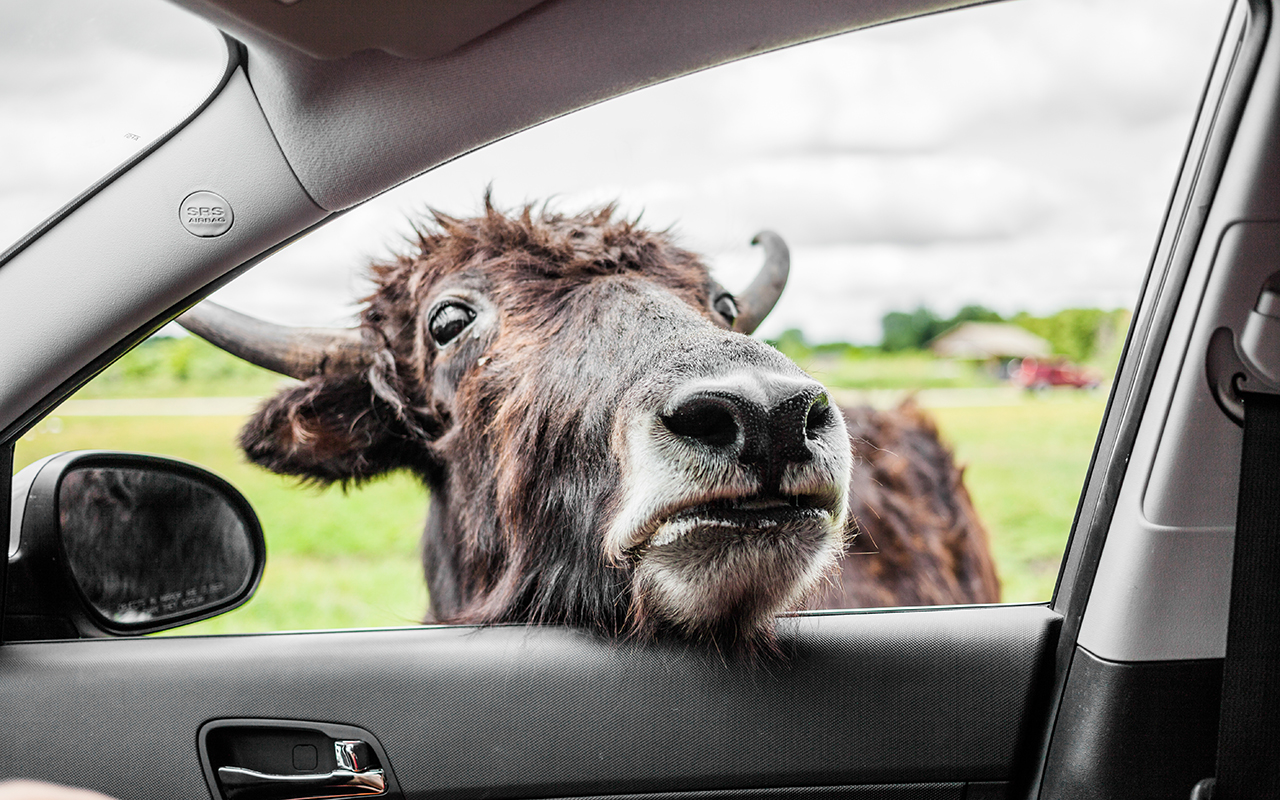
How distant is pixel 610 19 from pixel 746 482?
0.81m

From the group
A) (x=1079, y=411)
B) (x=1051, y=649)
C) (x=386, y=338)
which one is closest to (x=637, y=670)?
(x=1051, y=649)

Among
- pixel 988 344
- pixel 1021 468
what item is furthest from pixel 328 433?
pixel 1021 468

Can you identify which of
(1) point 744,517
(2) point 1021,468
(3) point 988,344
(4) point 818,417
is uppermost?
(4) point 818,417

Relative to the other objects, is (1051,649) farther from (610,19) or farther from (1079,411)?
(1079,411)

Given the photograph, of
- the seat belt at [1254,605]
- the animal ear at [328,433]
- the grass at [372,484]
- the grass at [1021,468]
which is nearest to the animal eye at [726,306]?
the grass at [372,484]

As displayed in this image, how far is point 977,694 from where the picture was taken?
6.29 feet

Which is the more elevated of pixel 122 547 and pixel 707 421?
pixel 122 547

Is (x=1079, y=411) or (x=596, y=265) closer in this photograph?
(x=596, y=265)

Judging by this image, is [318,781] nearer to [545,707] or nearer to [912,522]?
[545,707]

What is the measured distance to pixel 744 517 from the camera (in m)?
1.71

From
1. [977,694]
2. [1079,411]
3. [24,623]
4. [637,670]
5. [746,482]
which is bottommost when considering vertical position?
[1079,411]

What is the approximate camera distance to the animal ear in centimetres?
244

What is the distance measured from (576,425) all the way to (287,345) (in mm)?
924

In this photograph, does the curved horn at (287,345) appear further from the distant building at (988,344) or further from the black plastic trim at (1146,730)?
the distant building at (988,344)
